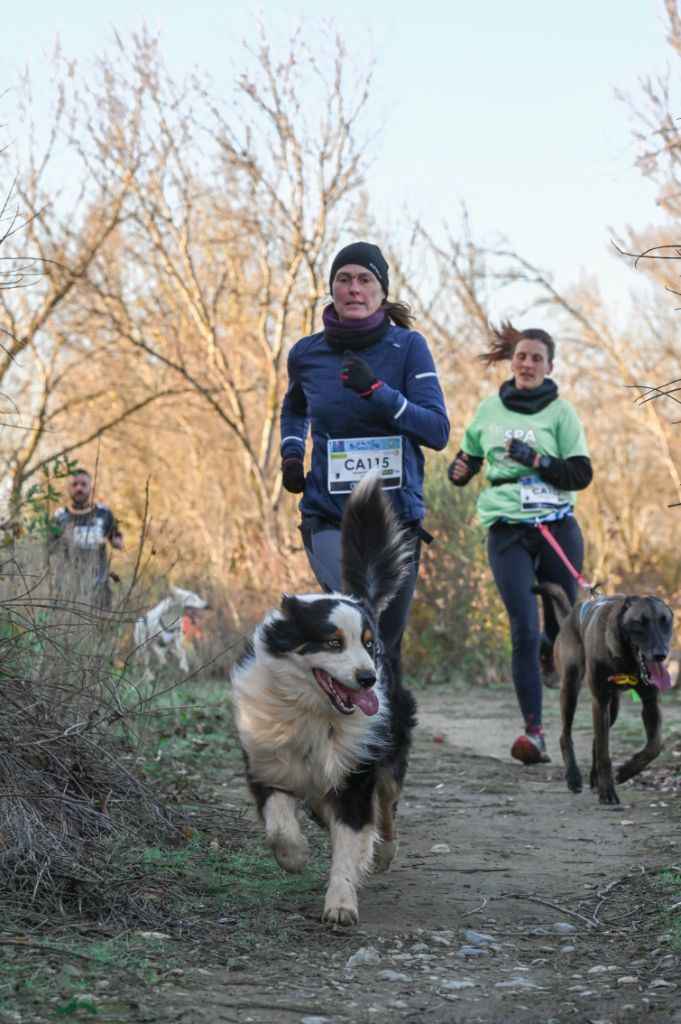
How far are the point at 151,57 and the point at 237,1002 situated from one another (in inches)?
579

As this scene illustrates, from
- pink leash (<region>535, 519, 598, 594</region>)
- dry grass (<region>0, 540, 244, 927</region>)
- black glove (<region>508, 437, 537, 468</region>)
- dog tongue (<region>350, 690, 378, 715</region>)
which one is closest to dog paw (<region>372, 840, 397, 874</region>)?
dry grass (<region>0, 540, 244, 927</region>)

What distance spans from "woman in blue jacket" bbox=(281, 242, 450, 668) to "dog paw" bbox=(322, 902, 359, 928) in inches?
56.3

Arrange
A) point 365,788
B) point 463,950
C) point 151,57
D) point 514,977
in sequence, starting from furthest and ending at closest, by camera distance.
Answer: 1. point 151,57
2. point 365,788
3. point 463,950
4. point 514,977

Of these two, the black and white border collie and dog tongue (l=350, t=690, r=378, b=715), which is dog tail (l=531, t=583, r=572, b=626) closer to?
the black and white border collie

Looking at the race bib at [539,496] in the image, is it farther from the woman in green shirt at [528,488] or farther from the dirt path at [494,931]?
the dirt path at [494,931]

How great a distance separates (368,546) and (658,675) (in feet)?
7.66

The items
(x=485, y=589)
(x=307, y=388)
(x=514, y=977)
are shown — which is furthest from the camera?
(x=485, y=589)

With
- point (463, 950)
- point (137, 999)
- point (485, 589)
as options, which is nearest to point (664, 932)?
point (463, 950)

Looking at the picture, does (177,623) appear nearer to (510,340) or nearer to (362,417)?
(510,340)

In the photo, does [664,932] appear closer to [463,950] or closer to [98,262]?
[463,950]

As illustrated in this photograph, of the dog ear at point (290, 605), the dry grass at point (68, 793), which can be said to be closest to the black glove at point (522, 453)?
the dry grass at point (68, 793)

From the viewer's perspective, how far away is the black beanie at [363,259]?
5.64 metres


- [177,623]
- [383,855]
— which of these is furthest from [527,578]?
[177,623]

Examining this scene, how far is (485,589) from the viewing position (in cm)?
1344
